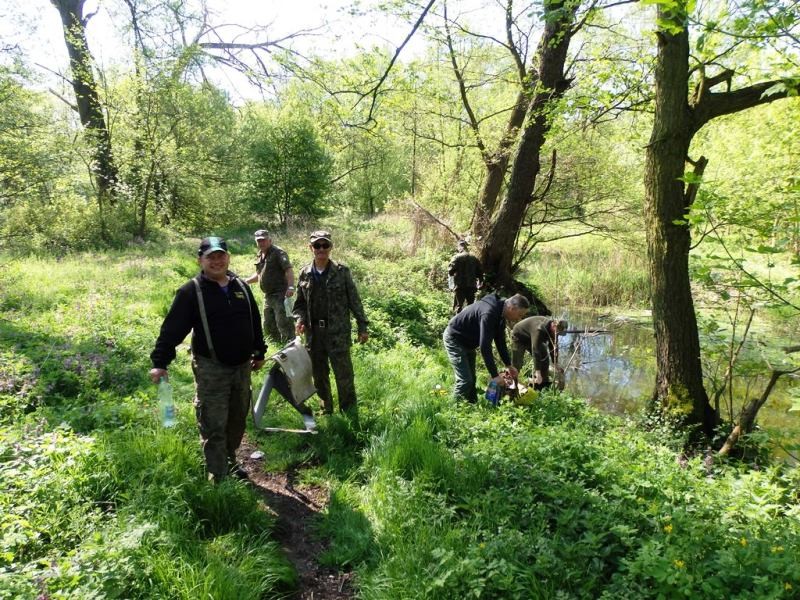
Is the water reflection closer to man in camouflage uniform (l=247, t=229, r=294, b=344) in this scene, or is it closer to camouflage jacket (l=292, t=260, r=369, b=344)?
camouflage jacket (l=292, t=260, r=369, b=344)

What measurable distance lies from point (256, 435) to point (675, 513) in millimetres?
3879

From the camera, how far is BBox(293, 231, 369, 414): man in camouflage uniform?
5004 mm

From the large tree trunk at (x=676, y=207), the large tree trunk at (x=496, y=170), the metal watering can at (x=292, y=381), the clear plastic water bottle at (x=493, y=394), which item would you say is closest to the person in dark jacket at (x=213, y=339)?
the metal watering can at (x=292, y=381)

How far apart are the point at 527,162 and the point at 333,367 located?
21.7 feet

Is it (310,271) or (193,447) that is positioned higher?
(310,271)

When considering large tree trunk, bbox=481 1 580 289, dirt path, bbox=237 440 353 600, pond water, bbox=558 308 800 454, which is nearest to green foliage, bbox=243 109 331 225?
large tree trunk, bbox=481 1 580 289

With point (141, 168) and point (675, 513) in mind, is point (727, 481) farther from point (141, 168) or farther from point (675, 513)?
point (141, 168)

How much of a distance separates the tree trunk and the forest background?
0.09 feet

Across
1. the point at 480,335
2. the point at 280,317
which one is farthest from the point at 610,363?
the point at 280,317

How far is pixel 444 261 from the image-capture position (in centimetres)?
1339

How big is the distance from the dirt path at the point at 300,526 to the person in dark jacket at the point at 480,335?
207cm

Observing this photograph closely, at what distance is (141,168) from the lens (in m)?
15.4

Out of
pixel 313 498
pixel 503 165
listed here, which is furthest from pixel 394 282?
pixel 313 498

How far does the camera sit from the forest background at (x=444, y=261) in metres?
2.88
